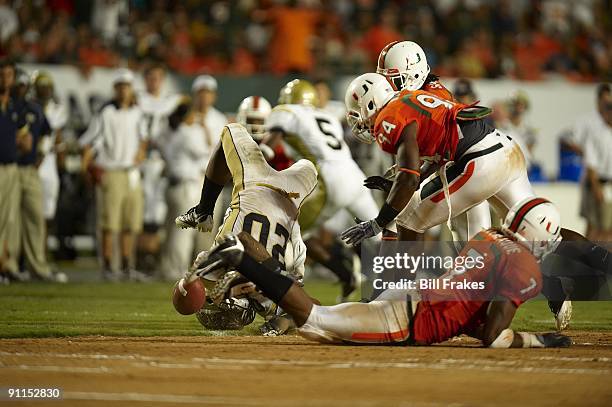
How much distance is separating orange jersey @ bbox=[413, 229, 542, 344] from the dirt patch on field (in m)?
0.15

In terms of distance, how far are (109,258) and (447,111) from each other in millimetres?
7352

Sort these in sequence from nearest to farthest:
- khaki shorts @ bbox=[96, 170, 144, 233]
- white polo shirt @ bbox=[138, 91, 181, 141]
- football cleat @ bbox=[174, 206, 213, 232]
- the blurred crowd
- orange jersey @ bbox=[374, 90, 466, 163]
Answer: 1. orange jersey @ bbox=[374, 90, 466, 163]
2. football cleat @ bbox=[174, 206, 213, 232]
3. khaki shorts @ bbox=[96, 170, 144, 233]
4. white polo shirt @ bbox=[138, 91, 181, 141]
5. the blurred crowd

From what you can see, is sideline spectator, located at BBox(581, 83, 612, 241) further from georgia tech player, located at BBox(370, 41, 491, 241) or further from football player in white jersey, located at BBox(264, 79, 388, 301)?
georgia tech player, located at BBox(370, 41, 491, 241)

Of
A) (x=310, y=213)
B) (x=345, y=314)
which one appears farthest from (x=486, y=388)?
(x=310, y=213)

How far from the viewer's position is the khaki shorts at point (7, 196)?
510 inches

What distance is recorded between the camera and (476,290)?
717cm

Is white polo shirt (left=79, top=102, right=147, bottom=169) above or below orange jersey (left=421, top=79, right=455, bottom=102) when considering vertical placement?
below

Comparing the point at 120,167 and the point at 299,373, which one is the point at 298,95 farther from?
the point at 299,373

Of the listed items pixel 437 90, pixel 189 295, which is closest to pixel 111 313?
pixel 189 295

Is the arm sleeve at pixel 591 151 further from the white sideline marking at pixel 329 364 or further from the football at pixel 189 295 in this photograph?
the white sideline marking at pixel 329 364

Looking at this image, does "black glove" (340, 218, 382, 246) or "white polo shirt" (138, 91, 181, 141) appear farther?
"white polo shirt" (138, 91, 181, 141)

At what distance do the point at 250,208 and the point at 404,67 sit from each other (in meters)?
2.00

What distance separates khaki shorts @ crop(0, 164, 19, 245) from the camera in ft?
42.5

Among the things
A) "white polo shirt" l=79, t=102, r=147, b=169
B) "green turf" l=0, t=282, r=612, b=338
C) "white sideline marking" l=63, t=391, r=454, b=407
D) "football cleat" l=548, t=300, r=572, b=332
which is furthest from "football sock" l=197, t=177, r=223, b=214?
"white polo shirt" l=79, t=102, r=147, b=169
